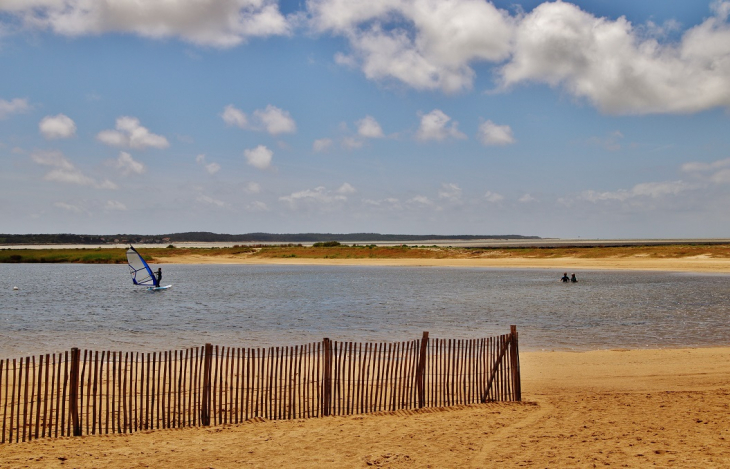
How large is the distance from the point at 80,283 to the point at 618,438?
2204 inches

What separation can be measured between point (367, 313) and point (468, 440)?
2159 centimetres

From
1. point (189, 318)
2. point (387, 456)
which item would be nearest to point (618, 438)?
point (387, 456)

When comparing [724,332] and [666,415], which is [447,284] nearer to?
[724,332]

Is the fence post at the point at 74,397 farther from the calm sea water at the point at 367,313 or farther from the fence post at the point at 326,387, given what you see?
the calm sea water at the point at 367,313

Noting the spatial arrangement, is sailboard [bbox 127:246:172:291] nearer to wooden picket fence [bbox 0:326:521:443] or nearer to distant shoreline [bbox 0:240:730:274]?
distant shoreline [bbox 0:240:730:274]

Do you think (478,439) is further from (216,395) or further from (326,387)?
(216,395)

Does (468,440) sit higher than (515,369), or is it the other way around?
(515,369)

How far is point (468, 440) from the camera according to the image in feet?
32.9

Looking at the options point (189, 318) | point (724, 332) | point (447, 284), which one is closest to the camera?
point (724, 332)

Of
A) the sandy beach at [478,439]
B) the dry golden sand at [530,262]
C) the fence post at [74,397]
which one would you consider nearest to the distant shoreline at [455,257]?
the dry golden sand at [530,262]

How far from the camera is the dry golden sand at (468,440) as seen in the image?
899 cm

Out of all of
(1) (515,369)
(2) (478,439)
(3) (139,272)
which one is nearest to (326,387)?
(2) (478,439)

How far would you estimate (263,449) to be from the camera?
31.7 feet

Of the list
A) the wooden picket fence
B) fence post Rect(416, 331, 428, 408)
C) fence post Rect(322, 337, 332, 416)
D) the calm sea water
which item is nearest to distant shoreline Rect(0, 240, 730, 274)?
the calm sea water
